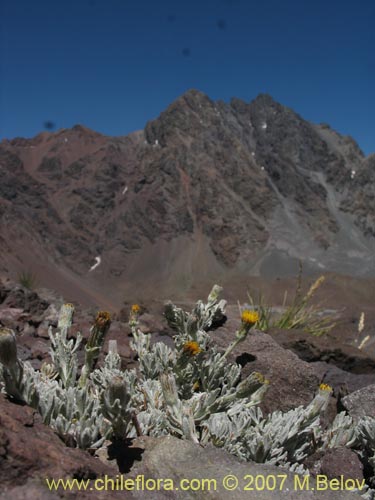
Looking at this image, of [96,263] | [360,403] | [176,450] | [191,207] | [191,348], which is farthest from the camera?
[191,207]

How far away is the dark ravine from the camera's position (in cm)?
7206

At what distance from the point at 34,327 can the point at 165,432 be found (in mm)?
4244

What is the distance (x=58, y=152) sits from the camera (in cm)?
9881

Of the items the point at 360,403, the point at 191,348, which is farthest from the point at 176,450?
the point at 360,403

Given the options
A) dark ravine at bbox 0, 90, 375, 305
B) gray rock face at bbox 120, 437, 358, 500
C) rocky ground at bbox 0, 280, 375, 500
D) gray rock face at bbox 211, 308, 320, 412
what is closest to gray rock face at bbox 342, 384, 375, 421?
rocky ground at bbox 0, 280, 375, 500

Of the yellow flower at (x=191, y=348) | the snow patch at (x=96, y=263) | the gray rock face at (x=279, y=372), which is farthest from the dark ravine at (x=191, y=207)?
the yellow flower at (x=191, y=348)

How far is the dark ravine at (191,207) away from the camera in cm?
7206

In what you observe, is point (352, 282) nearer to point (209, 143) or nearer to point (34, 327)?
point (209, 143)

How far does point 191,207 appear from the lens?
8169 cm

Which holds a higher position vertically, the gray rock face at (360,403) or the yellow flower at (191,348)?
Result: the yellow flower at (191,348)

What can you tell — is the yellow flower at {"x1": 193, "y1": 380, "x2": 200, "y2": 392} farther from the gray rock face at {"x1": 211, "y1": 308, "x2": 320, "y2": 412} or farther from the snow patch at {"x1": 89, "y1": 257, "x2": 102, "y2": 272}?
the snow patch at {"x1": 89, "y1": 257, "x2": 102, "y2": 272}

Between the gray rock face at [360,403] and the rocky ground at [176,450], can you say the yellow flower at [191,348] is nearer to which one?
the rocky ground at [176,450]

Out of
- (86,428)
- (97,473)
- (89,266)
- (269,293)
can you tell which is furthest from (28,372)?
(89,266)

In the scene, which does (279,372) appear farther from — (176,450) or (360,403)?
(176,450)
